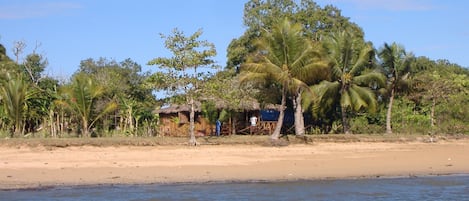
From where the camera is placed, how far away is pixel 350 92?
30562 millimetres

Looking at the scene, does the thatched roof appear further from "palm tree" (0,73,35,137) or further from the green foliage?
"palm tree" (0,73,35,137)

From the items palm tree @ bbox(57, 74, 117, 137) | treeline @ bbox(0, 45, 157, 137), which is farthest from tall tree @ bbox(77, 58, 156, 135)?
palm tree @ bbox(57, 74, 117, 137)

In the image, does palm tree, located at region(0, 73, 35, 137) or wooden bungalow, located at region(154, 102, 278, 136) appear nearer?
palm tree, located at region(0, 73, 35, 137)

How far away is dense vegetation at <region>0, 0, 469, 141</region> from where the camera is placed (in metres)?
26.2

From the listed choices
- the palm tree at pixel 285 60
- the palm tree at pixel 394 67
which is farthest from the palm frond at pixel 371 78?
the palm tree at pixel 285 60

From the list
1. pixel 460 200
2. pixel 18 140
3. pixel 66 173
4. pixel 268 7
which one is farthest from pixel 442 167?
pixel 268 7

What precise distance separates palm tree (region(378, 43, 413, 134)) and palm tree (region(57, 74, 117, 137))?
14163 mm

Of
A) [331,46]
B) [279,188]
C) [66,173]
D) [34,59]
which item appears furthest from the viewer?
[34,59]

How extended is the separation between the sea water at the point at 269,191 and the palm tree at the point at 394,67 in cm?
1524

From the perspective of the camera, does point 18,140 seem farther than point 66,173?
Yes

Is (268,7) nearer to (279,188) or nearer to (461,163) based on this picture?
(461,163)

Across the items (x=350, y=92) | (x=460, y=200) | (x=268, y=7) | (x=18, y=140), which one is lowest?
(x=460, y=200)

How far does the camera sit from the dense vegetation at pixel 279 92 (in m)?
26.2

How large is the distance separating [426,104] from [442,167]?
14.7 metres
